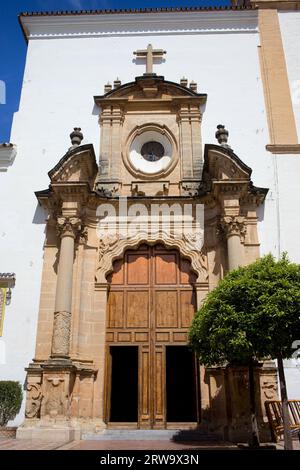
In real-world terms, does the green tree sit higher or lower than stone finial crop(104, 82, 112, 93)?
lower

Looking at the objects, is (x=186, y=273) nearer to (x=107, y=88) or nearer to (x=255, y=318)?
(x=255, y=318)

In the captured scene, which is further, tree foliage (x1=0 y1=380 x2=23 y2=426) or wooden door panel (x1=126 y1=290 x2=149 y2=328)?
wooden door panel (x1=126 y1=290 x2=149 y2=328)

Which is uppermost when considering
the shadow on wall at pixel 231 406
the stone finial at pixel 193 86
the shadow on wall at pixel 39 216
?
the stone finial at pixel 193 86

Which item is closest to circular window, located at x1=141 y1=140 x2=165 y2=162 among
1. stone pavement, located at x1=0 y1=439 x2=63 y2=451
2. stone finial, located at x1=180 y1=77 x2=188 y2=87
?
stone finial, located at x1=180 y1=77 x2=188 y2=87

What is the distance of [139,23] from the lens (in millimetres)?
14273

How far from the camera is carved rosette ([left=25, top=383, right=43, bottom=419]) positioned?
30.2 feet

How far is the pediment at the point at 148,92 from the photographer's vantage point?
1275 cm

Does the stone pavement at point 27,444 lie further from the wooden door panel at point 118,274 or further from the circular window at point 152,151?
the circular window at point 152,151

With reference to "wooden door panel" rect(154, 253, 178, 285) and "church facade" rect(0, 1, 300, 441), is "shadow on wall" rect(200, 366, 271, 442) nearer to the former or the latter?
"church facade" rect(0, 1, 300, 441)

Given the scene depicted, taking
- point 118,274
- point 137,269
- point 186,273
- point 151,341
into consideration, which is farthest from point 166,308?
point 118,274

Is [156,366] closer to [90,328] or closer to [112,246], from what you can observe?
[90,328]

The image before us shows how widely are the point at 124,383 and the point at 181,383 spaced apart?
4.62 ft

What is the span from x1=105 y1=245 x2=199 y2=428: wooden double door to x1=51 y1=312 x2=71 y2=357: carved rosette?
1.23 metres

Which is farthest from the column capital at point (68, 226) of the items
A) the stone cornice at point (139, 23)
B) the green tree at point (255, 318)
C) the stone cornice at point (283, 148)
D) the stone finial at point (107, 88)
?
the stone cornice at point (139, 23)
